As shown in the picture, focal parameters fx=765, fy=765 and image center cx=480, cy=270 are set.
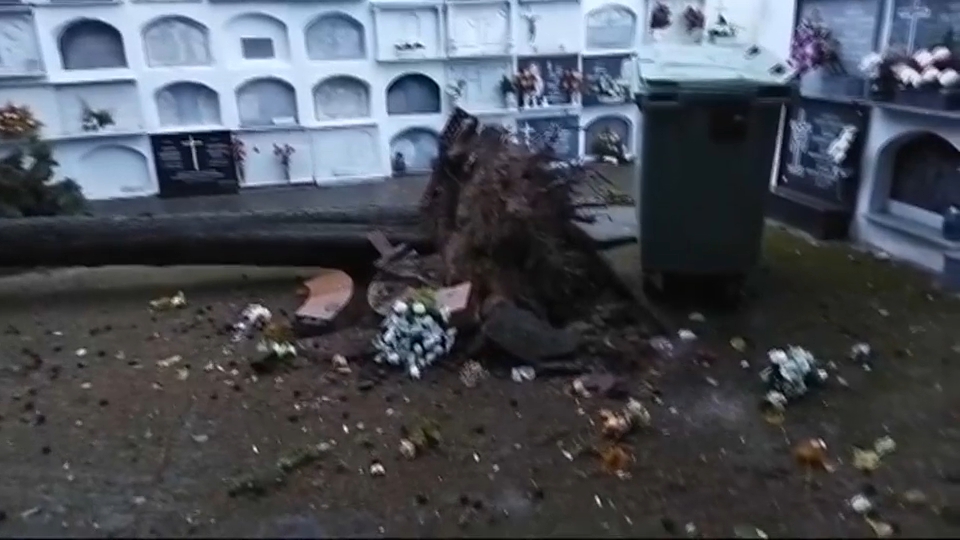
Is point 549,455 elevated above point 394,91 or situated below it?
below

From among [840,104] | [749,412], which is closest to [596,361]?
[749,412]

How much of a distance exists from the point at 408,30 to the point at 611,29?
1.71 metres

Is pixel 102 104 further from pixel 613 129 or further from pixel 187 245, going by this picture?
pixel 613 129

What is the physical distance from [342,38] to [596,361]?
13.2ft

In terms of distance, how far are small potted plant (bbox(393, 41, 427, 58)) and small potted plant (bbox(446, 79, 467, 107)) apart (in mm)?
340

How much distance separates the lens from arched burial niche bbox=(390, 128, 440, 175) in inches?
243

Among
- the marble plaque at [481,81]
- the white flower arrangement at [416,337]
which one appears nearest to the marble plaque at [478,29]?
the marble plaque at [481,81]

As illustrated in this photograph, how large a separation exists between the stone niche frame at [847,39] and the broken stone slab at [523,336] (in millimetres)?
2480

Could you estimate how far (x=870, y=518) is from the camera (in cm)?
186

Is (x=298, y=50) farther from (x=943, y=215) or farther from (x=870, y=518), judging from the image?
(x=870, y=518)

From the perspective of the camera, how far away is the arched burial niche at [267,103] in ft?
19.0

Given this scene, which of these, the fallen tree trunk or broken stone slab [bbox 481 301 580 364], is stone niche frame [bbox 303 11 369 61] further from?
broken stone slab [bbox 481 301 580 364]

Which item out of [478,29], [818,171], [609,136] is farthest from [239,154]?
[818,171]

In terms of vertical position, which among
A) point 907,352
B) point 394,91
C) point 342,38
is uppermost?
point 342,38
